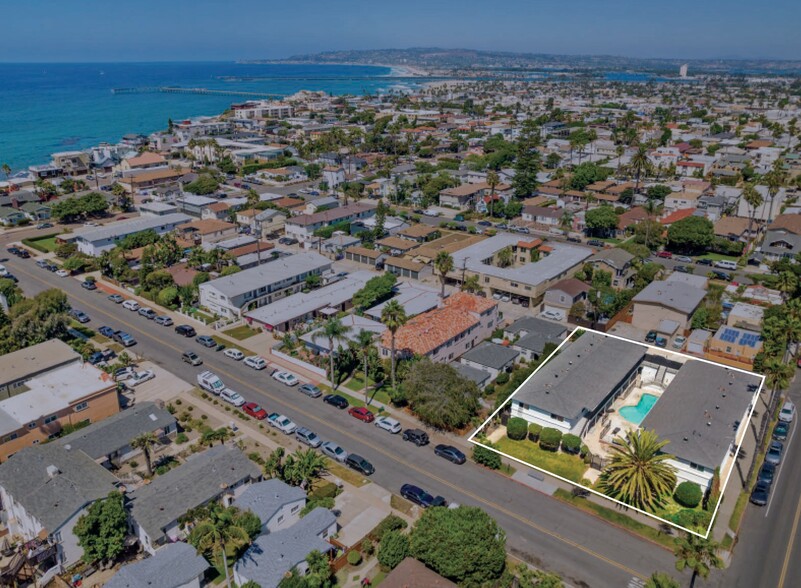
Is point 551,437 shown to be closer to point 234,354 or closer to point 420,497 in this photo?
point 420,497

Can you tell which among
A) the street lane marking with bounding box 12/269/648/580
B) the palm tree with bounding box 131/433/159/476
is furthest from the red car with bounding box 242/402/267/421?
the palm tree with bounding box 131/433/159/476

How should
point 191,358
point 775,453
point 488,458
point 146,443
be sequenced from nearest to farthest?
1. point 146,443
2. point 488,458
3. point 775,453
4. point 191,358

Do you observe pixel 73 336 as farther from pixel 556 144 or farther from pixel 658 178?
pixel 556 144

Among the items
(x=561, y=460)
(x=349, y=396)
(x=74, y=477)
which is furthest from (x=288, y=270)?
(x=561, y=460)

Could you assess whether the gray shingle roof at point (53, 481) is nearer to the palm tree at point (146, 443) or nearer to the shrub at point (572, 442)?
the palm tree at point (146, 443)

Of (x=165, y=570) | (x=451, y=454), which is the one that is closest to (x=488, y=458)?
(x=451, y=454)

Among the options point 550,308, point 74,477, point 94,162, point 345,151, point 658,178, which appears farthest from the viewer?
point 345,151

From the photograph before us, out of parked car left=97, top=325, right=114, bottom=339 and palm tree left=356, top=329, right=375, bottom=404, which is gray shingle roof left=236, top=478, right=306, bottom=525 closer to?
palm tree left=356, top=329, right=375, bottom=404
